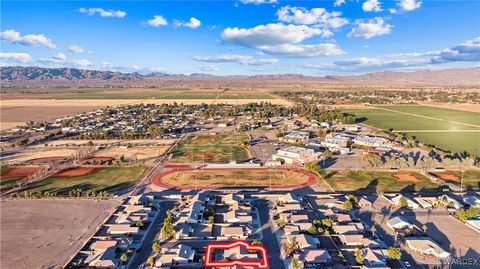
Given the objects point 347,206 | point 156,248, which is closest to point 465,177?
point 347,206

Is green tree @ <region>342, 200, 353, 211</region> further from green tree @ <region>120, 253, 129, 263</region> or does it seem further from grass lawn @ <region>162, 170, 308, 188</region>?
green tree @ <region>120, 253, 129, 263</region>

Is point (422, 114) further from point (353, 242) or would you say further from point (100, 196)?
point (100, 196)

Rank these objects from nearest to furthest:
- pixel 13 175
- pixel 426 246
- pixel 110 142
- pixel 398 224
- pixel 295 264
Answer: pixel 295 264 < pixel 426 246 < pixel 398 224 < pixel 13 175 < pixel 110 142

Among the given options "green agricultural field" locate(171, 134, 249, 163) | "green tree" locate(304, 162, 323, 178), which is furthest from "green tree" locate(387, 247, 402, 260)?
"green agricultural field" locate(171, 134, 249, 163)

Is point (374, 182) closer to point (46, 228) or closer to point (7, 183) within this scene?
point (46, 228)

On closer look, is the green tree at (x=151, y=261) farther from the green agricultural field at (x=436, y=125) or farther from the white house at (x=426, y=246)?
the green agricultural field at (x=436, y=125)

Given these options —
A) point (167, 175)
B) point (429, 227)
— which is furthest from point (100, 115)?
point (429, 227)

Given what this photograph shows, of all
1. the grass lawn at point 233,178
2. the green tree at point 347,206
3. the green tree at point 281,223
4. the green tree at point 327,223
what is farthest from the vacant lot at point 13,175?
the green tree at point 347,206
